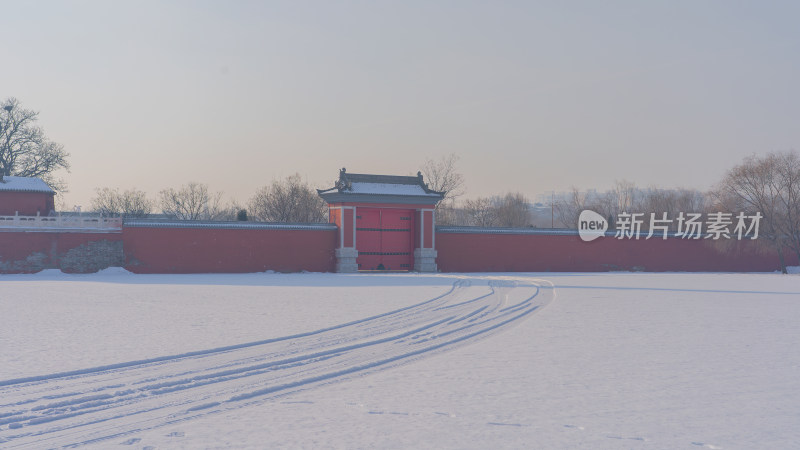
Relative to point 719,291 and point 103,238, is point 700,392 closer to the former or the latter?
point 719,291

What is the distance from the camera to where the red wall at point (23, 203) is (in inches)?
1183

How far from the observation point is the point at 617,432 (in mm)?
4879

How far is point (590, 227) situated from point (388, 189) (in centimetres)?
1111

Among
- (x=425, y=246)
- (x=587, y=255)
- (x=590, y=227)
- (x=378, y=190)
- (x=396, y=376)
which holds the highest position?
(x=378, y=190)

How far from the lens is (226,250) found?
87.3 ft

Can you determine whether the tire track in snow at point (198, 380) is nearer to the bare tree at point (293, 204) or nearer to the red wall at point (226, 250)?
the red wall at point (226, 250)

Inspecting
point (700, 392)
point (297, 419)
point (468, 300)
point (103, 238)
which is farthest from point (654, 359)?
point (103, 238)

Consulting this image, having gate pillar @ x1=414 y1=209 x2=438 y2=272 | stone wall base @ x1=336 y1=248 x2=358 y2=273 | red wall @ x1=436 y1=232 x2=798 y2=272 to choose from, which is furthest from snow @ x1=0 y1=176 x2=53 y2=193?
red wall @ x1=436 y1=232 x2=798 y2=272

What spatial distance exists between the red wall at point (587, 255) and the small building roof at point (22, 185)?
1854 centimetres

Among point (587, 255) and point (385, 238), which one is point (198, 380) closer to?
point (385, 238)

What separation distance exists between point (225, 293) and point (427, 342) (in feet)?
29.5

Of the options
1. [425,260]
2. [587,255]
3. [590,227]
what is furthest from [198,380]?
[590,227]

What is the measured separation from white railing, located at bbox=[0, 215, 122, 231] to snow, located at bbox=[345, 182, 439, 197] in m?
9.43

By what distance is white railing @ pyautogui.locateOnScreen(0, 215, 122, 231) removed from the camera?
2483cm
